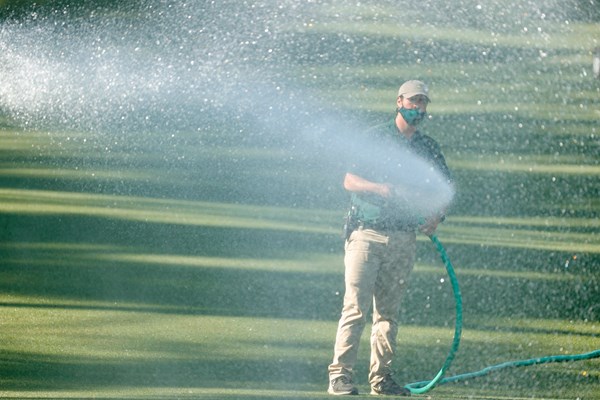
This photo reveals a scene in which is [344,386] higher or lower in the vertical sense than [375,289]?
lower

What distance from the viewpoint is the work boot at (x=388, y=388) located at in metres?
8.60

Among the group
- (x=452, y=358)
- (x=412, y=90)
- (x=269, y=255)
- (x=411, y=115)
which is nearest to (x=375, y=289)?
(x=452, y=358)

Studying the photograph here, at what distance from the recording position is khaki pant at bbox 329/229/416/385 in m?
8.32

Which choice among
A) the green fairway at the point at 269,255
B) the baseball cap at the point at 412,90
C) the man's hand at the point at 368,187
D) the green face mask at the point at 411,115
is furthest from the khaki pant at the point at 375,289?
the baseball cap at the point at 412,90

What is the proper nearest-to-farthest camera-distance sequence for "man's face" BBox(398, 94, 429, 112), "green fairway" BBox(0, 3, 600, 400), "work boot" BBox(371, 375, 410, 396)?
1. "man's face" BBox(398, 94, 429, 112)
2. "work boot" BBox(371, 375, 410, 396)
3. "green fairway" BBox(0, 3, 600, 400)

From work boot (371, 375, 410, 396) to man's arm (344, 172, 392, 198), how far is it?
3.64 feet

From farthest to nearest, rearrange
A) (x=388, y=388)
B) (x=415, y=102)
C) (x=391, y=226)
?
(x=388, y=388) → (x=415, y=102) → (x=391, y=226)

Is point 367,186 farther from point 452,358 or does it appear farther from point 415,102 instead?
point 452,358

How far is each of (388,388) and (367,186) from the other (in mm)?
1195

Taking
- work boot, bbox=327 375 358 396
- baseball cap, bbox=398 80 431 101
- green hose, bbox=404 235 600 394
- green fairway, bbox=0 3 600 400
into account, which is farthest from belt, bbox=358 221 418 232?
green fairway, bbox=0 3 600 400

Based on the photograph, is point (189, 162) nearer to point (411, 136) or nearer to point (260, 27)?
point (260, 27)

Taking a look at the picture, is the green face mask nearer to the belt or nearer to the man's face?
the man's face

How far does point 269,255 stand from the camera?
546 inches

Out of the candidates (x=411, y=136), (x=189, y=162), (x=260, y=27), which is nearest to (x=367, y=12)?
(x=260, y=27)
